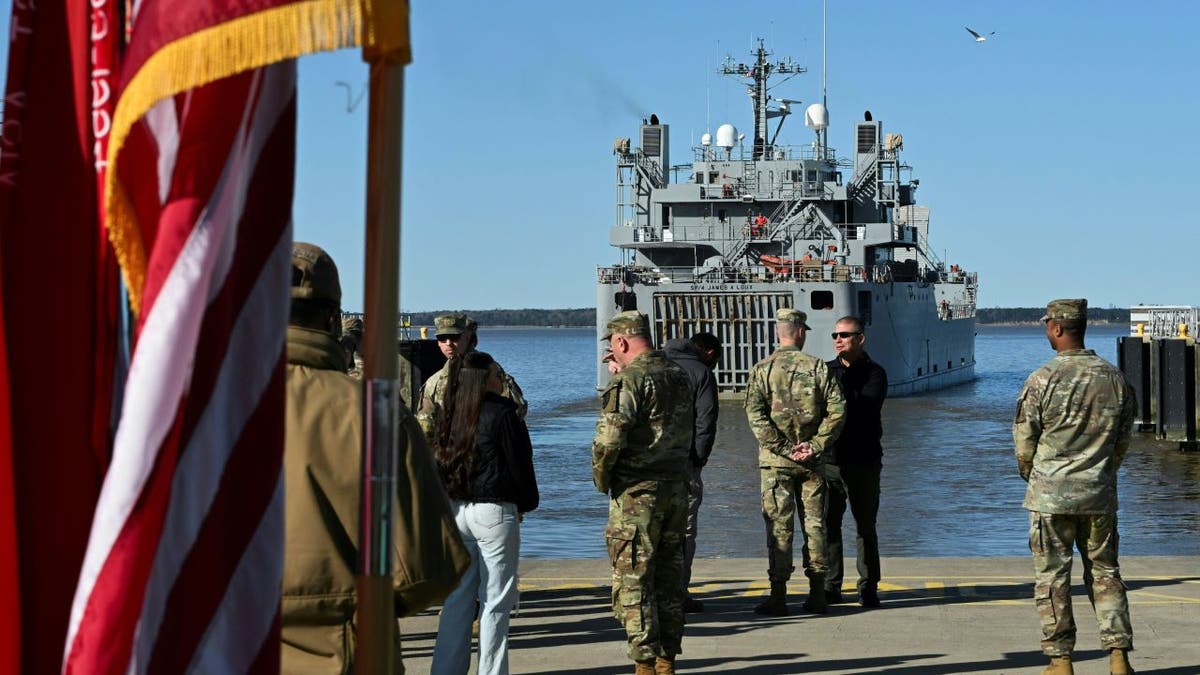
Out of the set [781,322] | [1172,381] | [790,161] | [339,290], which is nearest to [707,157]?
[790,161]

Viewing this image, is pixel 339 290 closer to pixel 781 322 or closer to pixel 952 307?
pixel 781 322

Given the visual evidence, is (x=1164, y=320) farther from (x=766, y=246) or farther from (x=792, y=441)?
(x=792, y=441)

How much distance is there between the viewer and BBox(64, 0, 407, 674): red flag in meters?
2.47

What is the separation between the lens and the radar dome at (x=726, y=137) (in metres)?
49.2

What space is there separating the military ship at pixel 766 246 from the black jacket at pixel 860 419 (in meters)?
31.3

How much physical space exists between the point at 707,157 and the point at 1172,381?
23.9 metres

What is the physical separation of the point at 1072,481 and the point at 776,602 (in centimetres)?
257

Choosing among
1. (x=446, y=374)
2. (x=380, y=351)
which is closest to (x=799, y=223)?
(x=446, y=374)

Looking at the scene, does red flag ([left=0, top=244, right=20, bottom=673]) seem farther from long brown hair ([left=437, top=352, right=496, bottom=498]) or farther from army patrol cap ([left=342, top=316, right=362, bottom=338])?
army patrol cap ([left=342, top=316, right=362, bottom=338])

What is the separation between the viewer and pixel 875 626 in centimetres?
886

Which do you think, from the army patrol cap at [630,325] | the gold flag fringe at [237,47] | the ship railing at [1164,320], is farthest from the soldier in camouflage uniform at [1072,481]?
the ship railing at [1164,320]

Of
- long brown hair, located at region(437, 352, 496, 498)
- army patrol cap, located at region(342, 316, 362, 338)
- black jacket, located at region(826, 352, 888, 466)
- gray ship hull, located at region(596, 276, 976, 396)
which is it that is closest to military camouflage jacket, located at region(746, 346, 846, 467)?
black jacket, located at region(826, 352, 888, 466)

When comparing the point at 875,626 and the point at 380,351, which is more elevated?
the point at 380,351

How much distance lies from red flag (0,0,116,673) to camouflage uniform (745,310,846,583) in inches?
270
